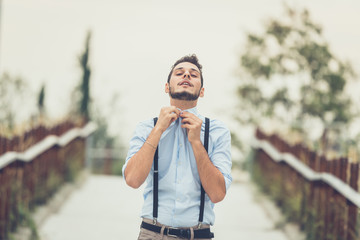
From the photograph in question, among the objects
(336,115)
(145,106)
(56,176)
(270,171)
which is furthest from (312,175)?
(336,115)

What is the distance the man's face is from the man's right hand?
114mm

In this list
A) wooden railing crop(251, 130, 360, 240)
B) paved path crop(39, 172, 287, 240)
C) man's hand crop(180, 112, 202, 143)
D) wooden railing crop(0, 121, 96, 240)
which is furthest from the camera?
paved path crop(39, 172, 287, 240)

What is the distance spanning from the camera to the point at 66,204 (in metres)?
7.29

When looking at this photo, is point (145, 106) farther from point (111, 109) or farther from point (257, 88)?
point (257, 88)

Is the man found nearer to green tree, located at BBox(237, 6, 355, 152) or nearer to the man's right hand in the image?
the man's right hand

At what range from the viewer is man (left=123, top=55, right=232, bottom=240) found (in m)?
2.30

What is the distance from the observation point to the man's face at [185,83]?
2.43 m

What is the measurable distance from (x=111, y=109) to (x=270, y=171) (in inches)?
327

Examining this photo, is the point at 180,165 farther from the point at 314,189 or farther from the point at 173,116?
the point at 314,189

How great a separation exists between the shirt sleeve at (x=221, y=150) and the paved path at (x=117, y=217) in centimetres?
371

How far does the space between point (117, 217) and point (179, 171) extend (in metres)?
4.61

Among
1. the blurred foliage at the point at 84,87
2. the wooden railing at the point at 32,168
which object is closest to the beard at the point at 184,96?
the wooden railing at the point at 32,168

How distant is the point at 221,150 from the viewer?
2.43 metres

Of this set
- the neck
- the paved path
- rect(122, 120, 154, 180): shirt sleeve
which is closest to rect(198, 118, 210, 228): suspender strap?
the neck
